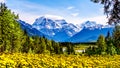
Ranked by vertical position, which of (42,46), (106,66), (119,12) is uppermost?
(119,12)

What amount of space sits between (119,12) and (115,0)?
736 mm

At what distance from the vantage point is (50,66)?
21.8 m

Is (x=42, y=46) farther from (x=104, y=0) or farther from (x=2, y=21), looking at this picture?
(x=104, y=0)

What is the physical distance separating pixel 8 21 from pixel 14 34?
32.4 feet

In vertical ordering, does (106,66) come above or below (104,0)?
below

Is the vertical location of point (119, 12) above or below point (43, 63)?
above

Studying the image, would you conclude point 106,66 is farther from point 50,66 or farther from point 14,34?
point 14,34

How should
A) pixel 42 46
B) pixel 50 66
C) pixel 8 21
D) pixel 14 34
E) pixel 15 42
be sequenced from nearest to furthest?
pixel 50 66, pixel 8 21, pixel 14 34, pixel 15 42, pixel 42 46

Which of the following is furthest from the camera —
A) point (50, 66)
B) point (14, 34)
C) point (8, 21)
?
point (14, 34)

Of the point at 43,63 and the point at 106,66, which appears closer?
the point at 43,63

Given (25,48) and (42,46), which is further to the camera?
(42,46)

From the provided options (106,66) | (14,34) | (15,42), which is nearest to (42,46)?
(15,42)

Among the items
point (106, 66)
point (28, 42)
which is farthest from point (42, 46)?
point (106, 66)

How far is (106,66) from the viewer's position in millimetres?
25234
